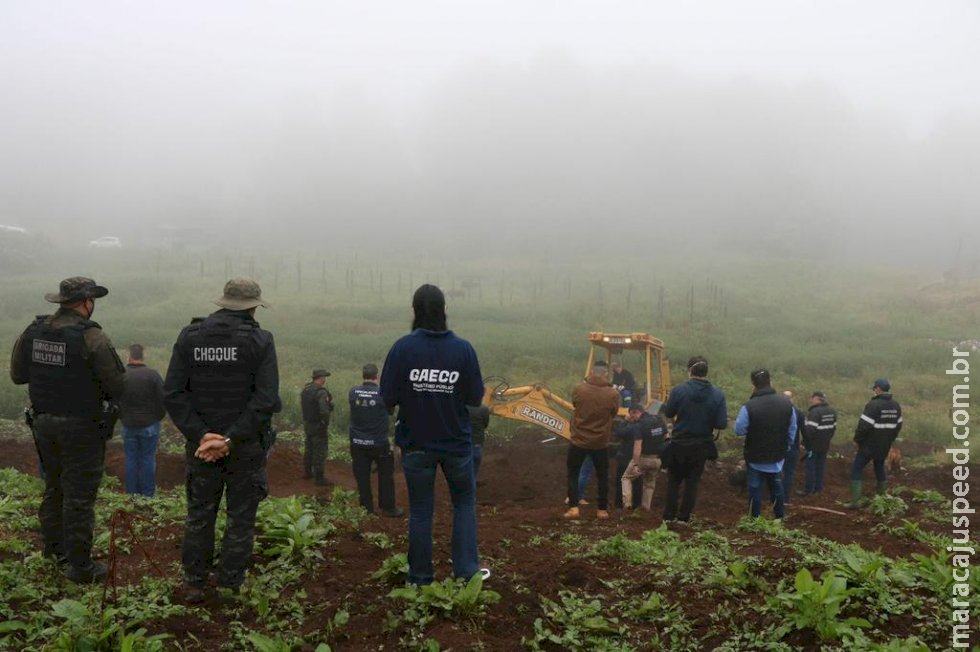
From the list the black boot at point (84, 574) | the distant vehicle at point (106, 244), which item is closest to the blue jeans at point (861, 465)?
the black boot at point (84, 574)

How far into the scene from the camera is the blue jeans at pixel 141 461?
31.5ft

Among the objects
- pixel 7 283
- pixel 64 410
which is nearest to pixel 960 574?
pixel 64 410

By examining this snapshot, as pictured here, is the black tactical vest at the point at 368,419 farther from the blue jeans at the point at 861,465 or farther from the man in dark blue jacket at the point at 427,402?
the blue jeans at the point at 861,465

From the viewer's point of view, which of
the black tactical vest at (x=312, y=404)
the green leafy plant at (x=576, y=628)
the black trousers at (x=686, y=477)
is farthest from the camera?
the black tactical vest at (x=312, y=404)

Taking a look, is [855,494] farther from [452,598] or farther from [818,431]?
[452,598]

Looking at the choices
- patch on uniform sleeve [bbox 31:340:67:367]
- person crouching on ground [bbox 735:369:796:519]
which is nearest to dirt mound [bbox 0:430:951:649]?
person crouching on ground [bbox 735:369:796:519]

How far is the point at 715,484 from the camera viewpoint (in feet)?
43.6

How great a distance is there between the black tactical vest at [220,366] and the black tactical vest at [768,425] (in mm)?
6294

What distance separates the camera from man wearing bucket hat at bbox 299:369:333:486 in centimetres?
1188

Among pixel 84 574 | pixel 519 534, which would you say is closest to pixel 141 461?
pixel 84 574

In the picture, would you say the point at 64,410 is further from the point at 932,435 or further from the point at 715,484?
the point at 932,435

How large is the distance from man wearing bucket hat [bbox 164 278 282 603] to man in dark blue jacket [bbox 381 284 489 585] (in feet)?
2.86

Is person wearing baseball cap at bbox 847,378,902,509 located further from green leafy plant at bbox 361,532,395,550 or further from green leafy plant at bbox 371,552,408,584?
green leafy plant at bbox 371,552,408,584

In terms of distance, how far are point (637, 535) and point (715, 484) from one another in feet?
18.6
